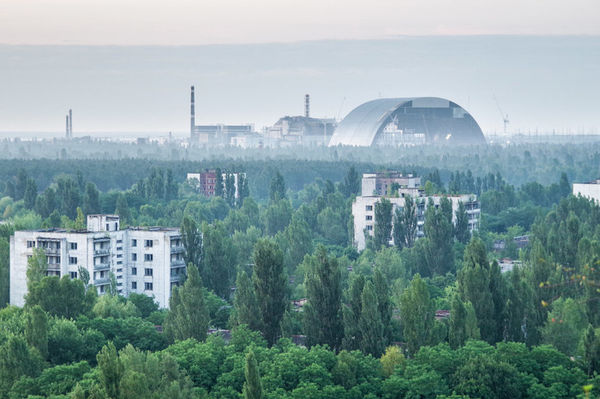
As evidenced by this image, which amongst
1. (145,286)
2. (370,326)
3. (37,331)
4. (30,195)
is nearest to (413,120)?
(30,195)

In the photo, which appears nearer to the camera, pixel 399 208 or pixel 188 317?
pixel 188 317

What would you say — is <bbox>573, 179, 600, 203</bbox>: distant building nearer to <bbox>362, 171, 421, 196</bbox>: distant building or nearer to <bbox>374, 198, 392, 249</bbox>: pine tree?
<bbox>362, 171, 421, 196</bbox>: distant building

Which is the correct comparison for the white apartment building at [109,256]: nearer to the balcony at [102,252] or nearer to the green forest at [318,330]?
the balcony at [102,252]

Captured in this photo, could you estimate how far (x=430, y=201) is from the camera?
221 ft

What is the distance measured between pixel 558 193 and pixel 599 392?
62259 mm

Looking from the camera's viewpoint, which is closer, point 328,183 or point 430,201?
point 430,201

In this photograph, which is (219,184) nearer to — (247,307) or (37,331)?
(247,307)

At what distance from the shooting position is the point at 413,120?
182000mm

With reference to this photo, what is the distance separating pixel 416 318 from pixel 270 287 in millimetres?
5464

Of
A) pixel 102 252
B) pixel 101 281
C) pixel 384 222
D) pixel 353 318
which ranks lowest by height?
pixel 101 281

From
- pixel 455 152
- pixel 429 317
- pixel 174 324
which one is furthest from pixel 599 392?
pixel 455 152

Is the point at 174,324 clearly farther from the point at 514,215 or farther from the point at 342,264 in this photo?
the point at 514,215

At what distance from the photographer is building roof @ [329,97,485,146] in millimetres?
178750

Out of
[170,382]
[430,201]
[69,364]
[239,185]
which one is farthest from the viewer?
[239,185]
